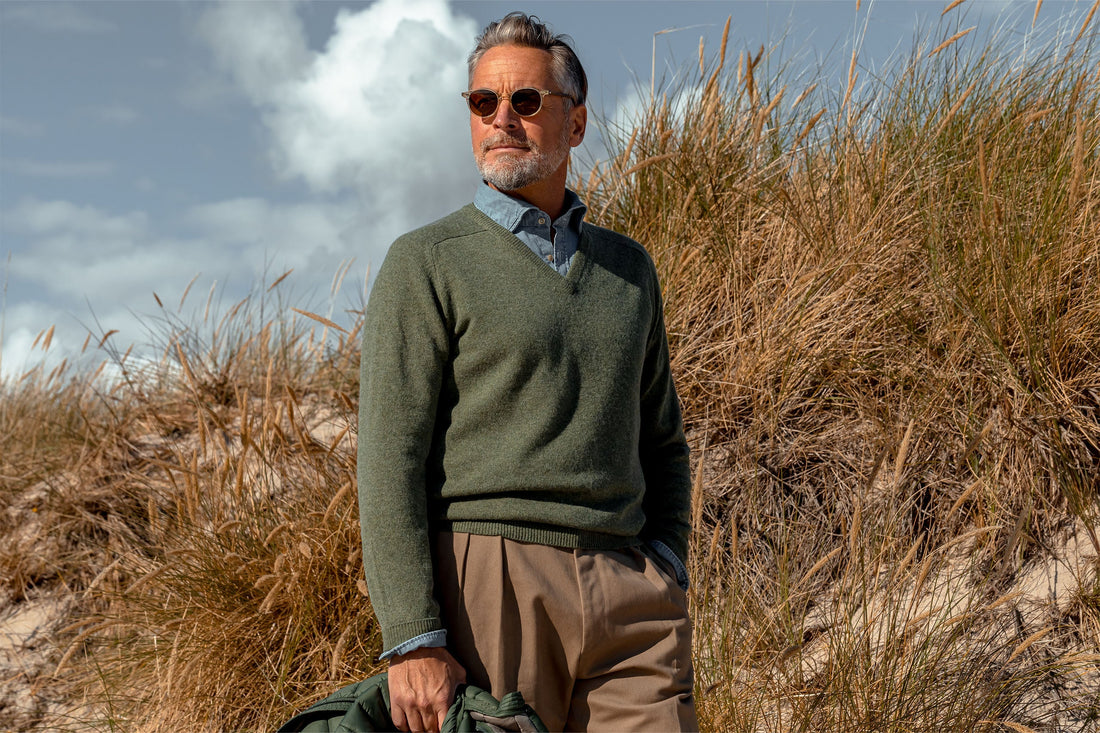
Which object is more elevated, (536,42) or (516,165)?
(536,42)

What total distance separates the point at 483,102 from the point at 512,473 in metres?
0.88

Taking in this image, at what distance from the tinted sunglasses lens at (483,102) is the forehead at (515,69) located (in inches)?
0.6

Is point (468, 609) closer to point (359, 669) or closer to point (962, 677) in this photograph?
point (359, 669)

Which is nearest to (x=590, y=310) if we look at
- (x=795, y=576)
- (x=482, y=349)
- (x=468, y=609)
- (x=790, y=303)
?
(x=482, y=349)

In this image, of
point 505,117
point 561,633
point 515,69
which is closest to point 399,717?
point 561,633

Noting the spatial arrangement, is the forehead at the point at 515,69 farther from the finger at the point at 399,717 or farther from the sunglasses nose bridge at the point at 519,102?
the finger at the point at 399,717

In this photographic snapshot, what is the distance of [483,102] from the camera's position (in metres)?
2.19

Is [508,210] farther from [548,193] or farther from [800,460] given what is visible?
[800,460]

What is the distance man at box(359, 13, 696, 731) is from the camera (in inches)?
74.7

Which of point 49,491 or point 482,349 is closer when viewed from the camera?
point 482,349

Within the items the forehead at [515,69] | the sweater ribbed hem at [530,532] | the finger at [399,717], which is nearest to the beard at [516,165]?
the forehead at [515,69]

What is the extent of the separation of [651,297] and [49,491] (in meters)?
4.18

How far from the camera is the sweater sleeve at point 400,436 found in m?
1.85

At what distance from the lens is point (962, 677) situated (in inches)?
120
